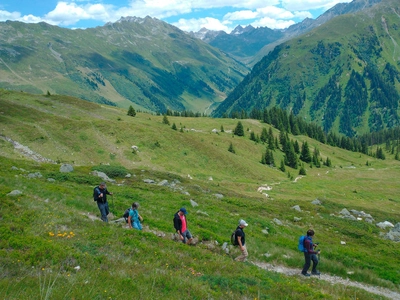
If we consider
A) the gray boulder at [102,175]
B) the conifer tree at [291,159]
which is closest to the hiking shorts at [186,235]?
the gray boulder at [102,175]

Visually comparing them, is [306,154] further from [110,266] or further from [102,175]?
[110,266]

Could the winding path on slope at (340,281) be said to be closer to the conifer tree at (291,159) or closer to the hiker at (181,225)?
the hiker at (181,225)

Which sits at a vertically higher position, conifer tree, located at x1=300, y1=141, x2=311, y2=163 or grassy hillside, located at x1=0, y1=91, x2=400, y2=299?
grassy hillside, located at x1=0, y1=91, x2=400, y2=299

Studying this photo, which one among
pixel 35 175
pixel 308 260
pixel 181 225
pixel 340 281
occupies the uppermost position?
pixel 181 225

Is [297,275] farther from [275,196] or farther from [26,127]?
[26,127]

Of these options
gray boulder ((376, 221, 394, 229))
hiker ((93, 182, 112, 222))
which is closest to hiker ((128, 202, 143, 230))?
hiker ((93, 182, 112, 222))

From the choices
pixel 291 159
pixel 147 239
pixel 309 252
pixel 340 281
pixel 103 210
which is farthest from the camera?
pixel 291 159

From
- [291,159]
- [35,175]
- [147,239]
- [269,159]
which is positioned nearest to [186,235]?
[147,239]

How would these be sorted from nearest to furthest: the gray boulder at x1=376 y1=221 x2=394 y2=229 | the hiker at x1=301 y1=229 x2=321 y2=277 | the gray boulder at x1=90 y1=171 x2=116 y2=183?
1. the hiker at x1=301 y1=229 x2=321 y2=277
2. the gray boulder at x1=90 y1=171 x2=116 y2=183
3. the gray boulder at x1=376 y1=221 x2=394 y2=229

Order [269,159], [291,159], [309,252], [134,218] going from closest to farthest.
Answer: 1. [309,252]
2. [134,218]
3. [269,159]
4. [291,159]

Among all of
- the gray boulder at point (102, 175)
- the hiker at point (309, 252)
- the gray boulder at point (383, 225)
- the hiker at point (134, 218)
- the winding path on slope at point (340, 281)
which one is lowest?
the gray boulder at point (383, 225)

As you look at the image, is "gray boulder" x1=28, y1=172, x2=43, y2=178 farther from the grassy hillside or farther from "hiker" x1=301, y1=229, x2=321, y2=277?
"hiker" x1=301, y1=229, x2=321, y2=277

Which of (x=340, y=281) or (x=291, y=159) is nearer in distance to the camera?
(x=340, y=281)

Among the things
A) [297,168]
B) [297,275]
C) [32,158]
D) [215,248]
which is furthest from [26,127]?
[297,168]
